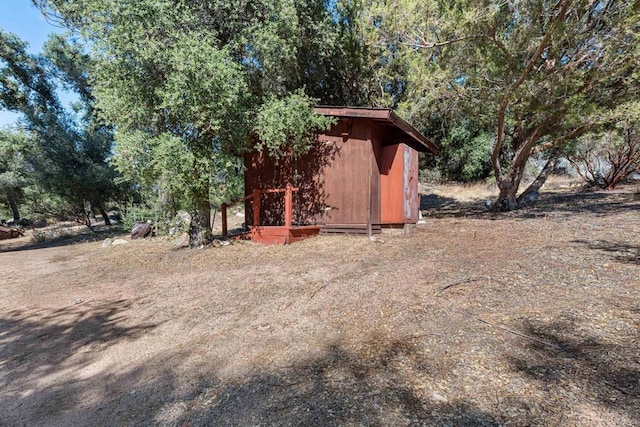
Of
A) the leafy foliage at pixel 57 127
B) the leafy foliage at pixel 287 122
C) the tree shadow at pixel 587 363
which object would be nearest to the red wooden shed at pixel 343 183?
the leafy foliage at pixel 287 122

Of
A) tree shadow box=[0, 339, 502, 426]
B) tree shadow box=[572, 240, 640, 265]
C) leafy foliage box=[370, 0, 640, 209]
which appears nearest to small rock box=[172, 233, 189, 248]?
tree shadow box=[0, 339, 502, 426]

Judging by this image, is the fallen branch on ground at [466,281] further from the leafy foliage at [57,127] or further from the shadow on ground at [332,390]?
the leafy foliage at [57,127]

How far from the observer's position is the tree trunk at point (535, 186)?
1126 cm

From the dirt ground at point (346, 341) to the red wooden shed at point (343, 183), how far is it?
2.07 metres

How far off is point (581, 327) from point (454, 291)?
1.12 m

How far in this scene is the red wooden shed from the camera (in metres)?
7.18

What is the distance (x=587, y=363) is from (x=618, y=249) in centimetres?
350

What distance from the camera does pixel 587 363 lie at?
1.97 metres

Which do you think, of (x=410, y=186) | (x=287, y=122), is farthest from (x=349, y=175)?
(x=287, y=122)

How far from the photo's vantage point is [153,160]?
233 inches

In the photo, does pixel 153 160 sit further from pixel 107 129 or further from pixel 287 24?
pixel 107 129

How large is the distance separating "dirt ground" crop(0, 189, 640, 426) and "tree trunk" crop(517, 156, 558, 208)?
632 centimetres

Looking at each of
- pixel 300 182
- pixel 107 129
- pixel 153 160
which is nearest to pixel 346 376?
pixel 153 160

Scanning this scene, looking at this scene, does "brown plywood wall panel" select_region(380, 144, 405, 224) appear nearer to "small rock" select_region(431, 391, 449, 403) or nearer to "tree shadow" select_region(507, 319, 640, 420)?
"tree shadow" select_region(507, 319, 640, 420)
